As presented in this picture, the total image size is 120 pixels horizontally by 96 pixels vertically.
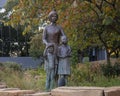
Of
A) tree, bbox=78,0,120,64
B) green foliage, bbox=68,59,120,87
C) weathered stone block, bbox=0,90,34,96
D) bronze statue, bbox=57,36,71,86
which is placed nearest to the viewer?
weathered stone block, bbox=0,90,34,96

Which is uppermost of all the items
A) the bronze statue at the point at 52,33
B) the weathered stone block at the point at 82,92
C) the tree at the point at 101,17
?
the tree at the point at 101,17

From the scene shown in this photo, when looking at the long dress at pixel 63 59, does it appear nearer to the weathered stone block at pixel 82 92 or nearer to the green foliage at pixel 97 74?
the weathered stone block at pixel 82 92

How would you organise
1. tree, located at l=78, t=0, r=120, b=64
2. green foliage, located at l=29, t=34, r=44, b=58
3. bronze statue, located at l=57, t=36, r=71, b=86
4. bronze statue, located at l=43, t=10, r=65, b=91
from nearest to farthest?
bronze statue, located at l=57, t=36, r=71, b=86 → bronze statue, located at l=43, t=10, r=65, b=91 → tree, located at l=78, t=0, r=120, b=64 → green foliage, located at l=29, t=34, r=44, b=58

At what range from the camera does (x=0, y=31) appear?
48.9 m

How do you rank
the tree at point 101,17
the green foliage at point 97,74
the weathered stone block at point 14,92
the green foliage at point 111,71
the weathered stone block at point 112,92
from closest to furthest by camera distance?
the weathered stone block at point 112,92, the weathered stone block at point 14,92, the tree at point 101,17, the green foliage at point 97,74, the green foliage at point 111,71

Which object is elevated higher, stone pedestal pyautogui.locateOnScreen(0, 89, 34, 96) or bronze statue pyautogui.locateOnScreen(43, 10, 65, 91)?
bronze statue pyautogui.locateOnScreen(43, 10, 65, 91)

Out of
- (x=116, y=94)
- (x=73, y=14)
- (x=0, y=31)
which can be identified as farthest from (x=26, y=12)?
(x=0, y=31)

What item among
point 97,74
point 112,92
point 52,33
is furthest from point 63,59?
point 97,74

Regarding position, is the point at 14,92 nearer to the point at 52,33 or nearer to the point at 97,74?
the point at 52,33

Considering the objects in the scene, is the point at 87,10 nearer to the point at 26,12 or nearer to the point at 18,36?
the point at 26,12

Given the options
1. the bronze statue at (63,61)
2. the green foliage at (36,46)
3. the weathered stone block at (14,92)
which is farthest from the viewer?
the green foliage at (36,46)

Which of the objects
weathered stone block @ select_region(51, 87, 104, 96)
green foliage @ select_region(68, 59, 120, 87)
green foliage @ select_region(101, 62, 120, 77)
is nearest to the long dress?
weathered stone block @ select_region(51, 87, 104, 96)

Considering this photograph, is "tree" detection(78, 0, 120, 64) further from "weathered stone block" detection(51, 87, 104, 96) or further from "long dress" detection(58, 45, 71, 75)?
"weathered stone block" detection(51, 87, 104, 96)

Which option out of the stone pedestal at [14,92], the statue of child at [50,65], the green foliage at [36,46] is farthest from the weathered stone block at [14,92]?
the green foliage at [36,46]
